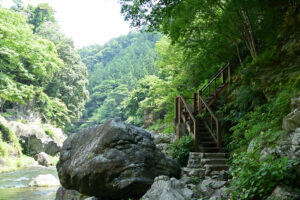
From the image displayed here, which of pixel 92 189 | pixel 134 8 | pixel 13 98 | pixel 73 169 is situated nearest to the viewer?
pixel 92 189

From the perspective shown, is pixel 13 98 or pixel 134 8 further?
pixel 13 98

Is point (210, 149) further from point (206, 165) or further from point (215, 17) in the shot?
point (215, 17)

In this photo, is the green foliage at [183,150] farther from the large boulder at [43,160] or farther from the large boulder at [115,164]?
the large boulder at [43,160]

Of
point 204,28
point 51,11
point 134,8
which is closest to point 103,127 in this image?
point 134,8

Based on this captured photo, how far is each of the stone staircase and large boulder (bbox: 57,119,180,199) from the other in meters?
0.50

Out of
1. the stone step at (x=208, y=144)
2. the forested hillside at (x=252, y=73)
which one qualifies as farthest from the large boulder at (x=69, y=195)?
the stone step at (x=208, y=144)

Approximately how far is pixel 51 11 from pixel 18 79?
71.2 ft

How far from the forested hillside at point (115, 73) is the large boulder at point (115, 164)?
36.4 metres

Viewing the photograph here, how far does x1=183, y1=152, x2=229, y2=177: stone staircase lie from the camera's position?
6.20m

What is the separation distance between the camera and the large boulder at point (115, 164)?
18.0 ft

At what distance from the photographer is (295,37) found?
22.2 ft

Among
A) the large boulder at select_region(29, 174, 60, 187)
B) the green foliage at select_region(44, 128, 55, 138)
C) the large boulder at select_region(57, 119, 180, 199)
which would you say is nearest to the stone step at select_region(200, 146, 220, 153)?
the large boulder at select_region(57, 119, 180, 199)

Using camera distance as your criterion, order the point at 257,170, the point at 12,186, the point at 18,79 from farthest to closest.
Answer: the point at 18,79
the point at 12,186
the point at 257,170

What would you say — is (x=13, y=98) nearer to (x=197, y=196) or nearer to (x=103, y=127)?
(x=103, y=127)
